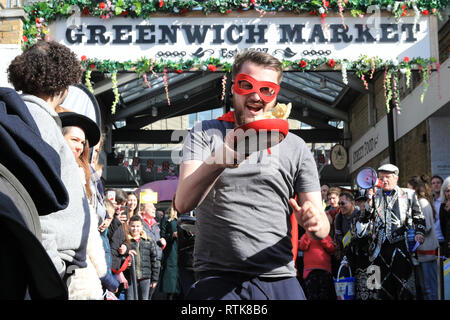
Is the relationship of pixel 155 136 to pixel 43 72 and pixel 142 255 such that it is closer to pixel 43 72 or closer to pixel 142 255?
pixel 142 255

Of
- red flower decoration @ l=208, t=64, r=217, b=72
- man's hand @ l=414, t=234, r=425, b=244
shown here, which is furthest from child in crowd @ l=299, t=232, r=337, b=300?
red flower decoration @ l=208, t=64, r=217, b=72

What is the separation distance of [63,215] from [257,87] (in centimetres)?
86

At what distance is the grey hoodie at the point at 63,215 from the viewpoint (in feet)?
6.66

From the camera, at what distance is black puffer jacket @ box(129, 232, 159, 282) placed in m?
8.02

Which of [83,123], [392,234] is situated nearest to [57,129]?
[83,123]

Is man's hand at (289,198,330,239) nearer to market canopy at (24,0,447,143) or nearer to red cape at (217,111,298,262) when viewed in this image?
red cape at (217,111,298,262)

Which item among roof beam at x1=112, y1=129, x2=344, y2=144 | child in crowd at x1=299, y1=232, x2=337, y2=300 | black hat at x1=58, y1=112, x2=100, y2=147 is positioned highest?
roof beam at x1=112, y1=129, x2=344, y2=144

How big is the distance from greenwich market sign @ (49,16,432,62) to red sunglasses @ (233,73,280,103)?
20.0ft

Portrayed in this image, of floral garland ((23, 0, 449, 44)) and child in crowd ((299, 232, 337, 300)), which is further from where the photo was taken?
floral garland ((23, 0, 449, 44))

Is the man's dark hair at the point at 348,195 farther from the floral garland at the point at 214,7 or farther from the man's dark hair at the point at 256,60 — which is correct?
the man's dark hair at the point at 256,60

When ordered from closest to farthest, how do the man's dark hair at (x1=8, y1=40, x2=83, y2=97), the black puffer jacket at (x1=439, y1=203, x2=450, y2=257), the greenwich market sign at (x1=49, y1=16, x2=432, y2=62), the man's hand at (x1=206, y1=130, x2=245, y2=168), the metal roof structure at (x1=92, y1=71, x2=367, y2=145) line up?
the man's hand at (x1=206, y1=130, x2=245, y2=168) → the man's dark hair at (x1=8, y1=40, x2=83, y2=97) → the black puffer jacket at (x1=439, y1=203, x2=450, y2=257) → the greenwich market sign at (x1=49, y1=16, x2=432, y2=62) → the metal roof structure at (x1=92, y1=71, x2=367, y2=145)

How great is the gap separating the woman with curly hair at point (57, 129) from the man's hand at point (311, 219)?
835mm

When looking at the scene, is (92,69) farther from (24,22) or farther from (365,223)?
(365,223)

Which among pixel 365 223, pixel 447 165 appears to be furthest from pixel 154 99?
pixel 365 223
